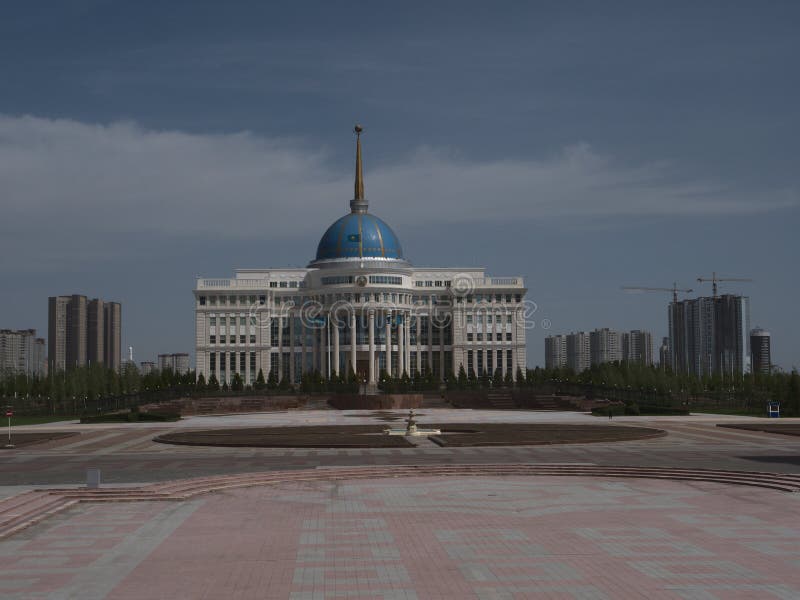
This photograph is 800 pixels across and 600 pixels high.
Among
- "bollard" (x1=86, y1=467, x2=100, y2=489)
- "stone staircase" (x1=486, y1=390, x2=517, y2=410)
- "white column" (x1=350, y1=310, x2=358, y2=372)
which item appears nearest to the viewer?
"bollard" (x1=86, y1=467, x2=100, y2=489)

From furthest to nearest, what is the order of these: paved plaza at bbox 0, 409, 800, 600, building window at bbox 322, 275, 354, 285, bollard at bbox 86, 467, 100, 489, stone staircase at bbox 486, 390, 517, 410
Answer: building window at bbox 322, 275, 354, 285, stone staircase at bbox 486, 390, 517, 410, bollard at bbox 86, 467, 100, 489, paved plaza at bbox 0, 409, 800, 600

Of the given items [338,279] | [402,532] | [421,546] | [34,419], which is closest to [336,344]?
[338,279]

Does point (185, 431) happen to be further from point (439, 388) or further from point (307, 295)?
point (307, 295)

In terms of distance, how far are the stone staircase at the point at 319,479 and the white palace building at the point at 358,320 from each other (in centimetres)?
9234

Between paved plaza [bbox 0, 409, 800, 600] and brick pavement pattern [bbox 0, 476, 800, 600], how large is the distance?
57 mm

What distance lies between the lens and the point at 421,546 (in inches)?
782

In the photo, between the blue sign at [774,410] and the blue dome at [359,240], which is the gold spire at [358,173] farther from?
the blue sign at [774,410]

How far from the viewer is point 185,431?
59.2m

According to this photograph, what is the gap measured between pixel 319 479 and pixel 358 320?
94.4m

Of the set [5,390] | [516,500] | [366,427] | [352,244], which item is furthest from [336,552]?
[352,244]

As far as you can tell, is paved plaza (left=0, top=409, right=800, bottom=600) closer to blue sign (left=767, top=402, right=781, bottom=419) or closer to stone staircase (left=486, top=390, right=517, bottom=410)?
blue sign (left=767, top=402, right=781, bottom=419)

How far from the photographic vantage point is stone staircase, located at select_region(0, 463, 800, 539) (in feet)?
79.8

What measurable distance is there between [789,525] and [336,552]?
10.4m

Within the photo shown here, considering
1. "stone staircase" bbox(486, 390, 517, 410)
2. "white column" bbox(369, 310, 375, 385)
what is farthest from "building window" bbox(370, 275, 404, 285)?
"stone staircase" bbox(486, 390, 517, 410)
